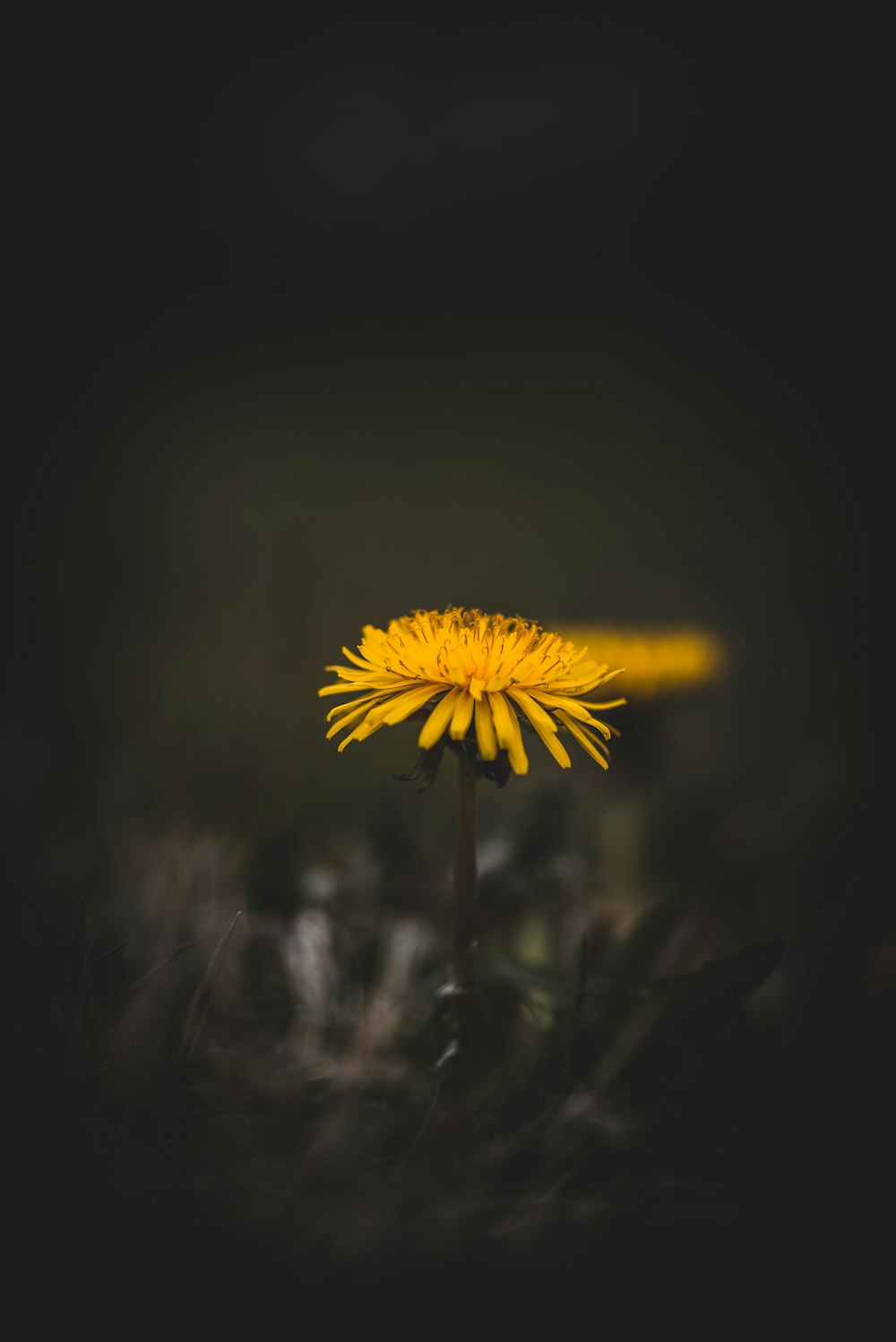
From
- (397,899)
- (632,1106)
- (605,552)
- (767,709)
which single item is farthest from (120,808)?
(605,552)

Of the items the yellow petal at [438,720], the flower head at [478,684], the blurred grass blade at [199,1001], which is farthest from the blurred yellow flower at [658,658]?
the blurred grass blade at [199,1001]

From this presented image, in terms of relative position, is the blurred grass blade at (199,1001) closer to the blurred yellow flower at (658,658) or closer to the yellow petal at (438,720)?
the yellow petal at (438,720)

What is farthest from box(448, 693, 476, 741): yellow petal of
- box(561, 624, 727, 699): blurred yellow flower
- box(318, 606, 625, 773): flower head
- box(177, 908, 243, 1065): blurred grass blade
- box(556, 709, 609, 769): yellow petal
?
box(561, 624, 727, 699): blurred yellow flower

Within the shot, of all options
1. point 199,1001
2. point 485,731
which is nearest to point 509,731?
point 485,731

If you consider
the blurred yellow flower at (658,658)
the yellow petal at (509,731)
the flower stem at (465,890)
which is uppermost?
the blurred yellow flower at (658,658)

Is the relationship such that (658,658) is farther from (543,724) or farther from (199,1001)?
(199,1001)

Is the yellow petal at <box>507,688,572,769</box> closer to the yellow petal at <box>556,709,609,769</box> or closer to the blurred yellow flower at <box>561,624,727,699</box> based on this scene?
the yellow petal at <box>556,709,609,769</box>
